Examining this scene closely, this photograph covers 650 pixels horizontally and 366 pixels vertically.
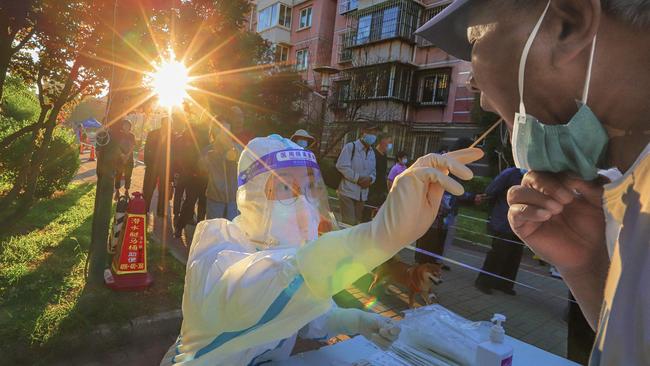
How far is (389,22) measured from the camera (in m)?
19.5

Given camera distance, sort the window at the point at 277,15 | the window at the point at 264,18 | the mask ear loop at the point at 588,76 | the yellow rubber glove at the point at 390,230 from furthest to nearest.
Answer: the window at the point at 264,18, the window at the point at 277,15, the yellow rubber glove at the point at 390,230, the mask ear loop at the point at 588,76

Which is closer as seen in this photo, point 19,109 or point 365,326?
point 365,326

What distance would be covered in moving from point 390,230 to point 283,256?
18.8 inches

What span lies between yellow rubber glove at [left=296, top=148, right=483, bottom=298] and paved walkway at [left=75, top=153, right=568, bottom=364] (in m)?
3.35

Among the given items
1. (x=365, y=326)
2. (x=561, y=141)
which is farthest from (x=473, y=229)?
(x=561, y=141)

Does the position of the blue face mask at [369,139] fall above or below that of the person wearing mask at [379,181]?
above

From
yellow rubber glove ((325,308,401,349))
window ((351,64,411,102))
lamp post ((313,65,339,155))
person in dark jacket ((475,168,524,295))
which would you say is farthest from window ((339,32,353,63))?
yellow rubber glove ((325,308,401,349))

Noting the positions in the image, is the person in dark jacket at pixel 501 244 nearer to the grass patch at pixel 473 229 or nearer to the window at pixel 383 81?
the grass patch at pixel 473 229

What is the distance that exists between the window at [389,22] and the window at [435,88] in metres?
2.82

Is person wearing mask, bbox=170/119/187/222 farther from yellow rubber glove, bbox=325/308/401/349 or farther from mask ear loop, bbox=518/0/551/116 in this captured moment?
mask ear loop, bbox=518/0/551/116

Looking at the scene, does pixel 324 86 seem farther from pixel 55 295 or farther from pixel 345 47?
pixel 55 295

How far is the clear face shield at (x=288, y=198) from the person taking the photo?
1878 millimetres

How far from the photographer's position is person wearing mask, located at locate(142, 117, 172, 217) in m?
7.09

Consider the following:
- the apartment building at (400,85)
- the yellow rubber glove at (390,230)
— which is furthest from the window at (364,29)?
the yellow rubber glove at (390,230)
